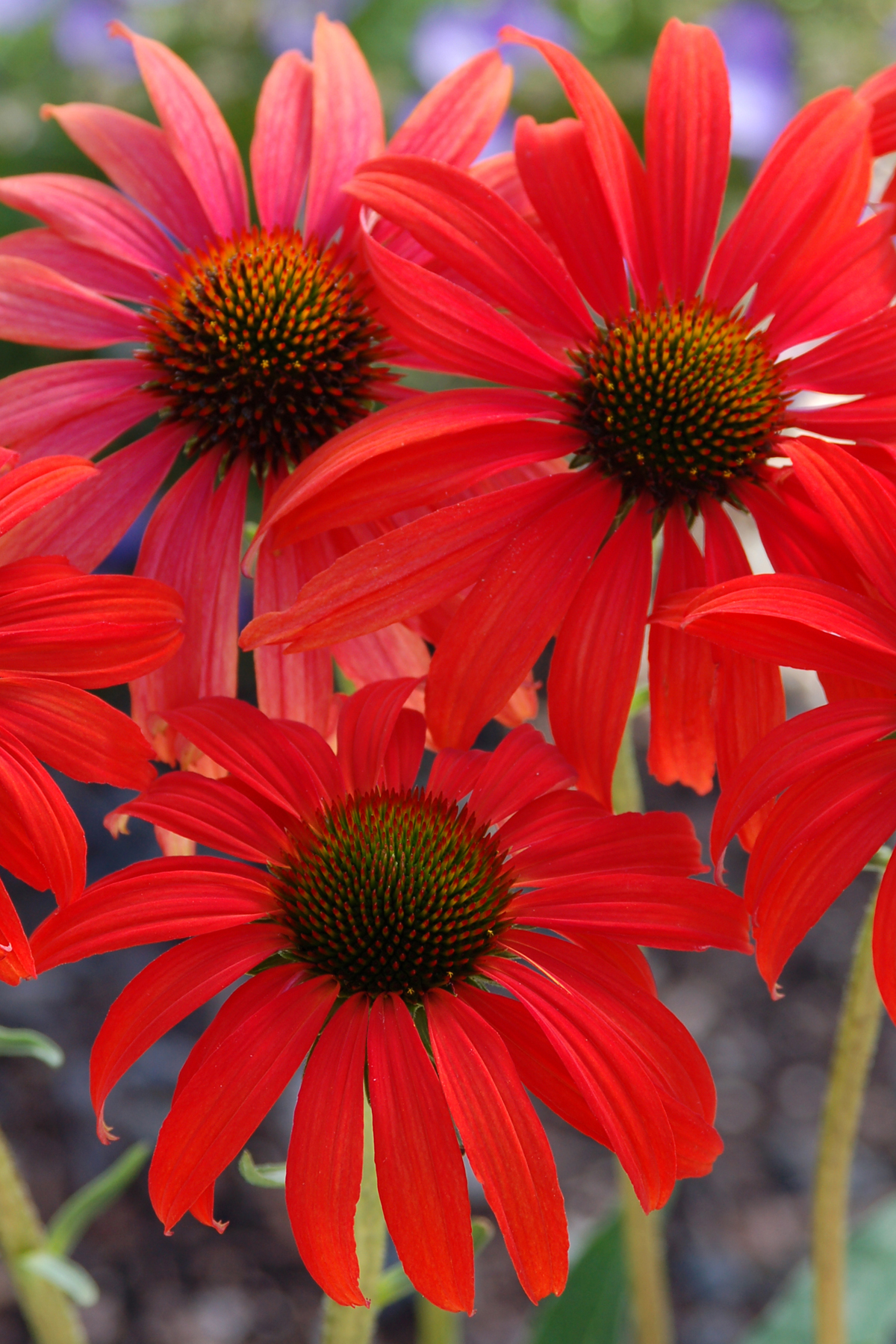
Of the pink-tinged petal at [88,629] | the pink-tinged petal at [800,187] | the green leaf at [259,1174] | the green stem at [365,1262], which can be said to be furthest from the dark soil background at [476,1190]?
the pink-tinged petal at [800,187]

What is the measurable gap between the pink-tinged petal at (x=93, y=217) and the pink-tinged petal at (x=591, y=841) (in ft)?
1.22

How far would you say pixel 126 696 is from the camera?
1803mm

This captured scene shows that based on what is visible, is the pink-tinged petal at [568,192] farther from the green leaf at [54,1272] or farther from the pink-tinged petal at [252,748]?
the green leaf at [54,1272]

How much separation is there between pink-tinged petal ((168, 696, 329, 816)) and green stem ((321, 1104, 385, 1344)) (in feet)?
0.50

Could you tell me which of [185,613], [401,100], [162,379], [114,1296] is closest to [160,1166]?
[185,613]

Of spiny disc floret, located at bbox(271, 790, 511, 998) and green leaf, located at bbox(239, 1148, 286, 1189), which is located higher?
spiny disc floret, located at bbox(271, 790, 511, 998)

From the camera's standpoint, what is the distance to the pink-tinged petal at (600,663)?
1.85 feet

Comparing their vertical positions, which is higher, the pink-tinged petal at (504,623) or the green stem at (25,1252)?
the pink-tinged petal at (504,623)

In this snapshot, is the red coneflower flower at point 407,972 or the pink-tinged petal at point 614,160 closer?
the red coneflower flower at point 407,972

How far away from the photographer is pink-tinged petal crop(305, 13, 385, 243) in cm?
69

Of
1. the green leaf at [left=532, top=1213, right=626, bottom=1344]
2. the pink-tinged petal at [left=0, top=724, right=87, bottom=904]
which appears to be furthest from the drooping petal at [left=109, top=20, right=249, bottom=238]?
the green leaf at [left=532, top=1213, right=626, bottom=1344]

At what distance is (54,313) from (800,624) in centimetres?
43

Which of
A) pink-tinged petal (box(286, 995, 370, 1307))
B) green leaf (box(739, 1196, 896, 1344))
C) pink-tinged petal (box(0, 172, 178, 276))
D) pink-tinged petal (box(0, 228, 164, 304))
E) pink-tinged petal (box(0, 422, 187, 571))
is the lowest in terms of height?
green leaf (box(739, 1196, 896, 1344))

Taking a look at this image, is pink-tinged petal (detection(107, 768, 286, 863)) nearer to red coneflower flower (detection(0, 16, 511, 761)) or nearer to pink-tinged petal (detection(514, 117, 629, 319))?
red coneflower flower (detection(0, 16, 511, 761))
